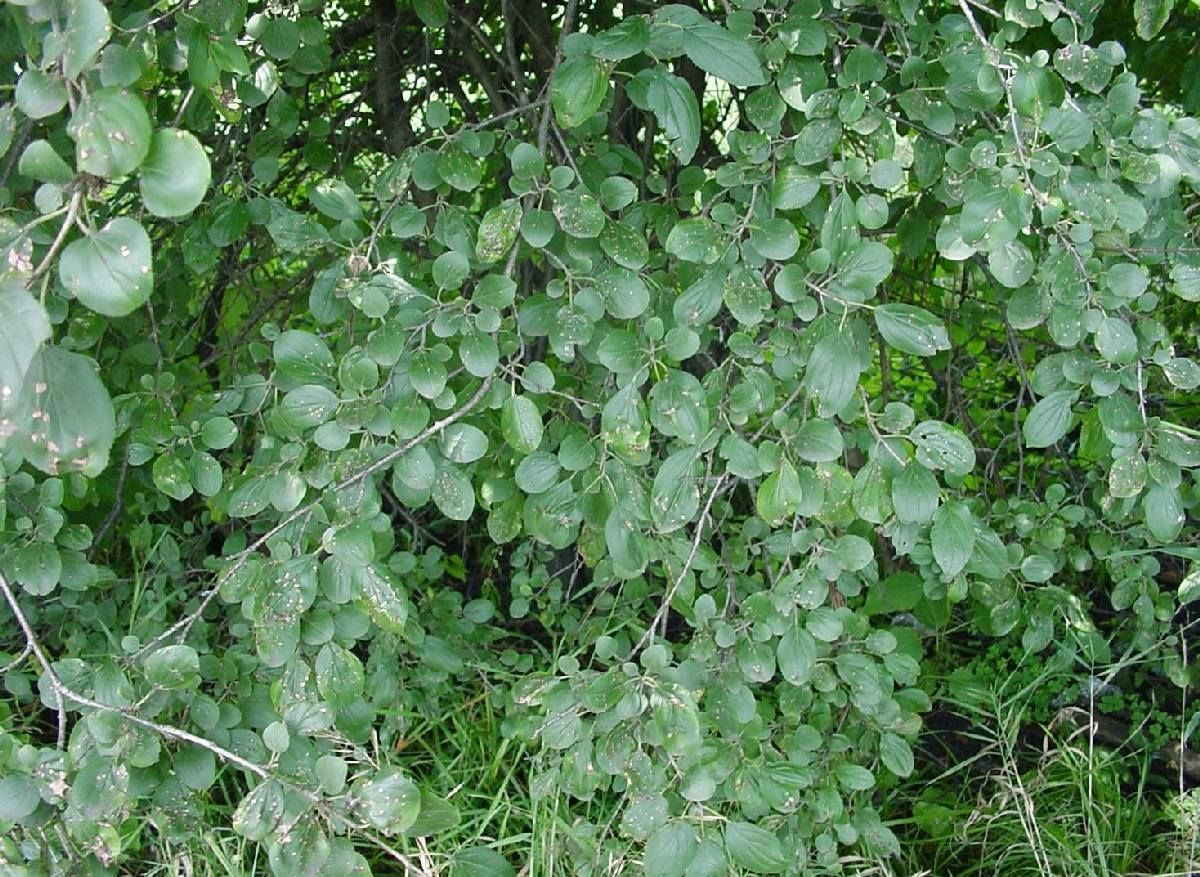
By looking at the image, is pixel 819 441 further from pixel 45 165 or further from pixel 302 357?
pixel 45 165

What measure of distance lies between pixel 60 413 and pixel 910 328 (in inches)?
31.4

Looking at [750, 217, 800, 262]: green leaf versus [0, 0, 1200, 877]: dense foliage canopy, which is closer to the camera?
[0, 0, 1200, 877]: dense foliage canopy

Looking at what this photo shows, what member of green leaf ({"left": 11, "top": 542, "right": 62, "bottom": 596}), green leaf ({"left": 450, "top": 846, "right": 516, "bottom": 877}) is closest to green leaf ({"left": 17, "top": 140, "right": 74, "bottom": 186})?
green leaf ({"left": 11, "top": 542, "right": 62, "bottom": 596})

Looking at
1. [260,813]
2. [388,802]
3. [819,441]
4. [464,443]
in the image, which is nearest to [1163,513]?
[819,441]

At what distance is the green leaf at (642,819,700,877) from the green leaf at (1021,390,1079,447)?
2.01 feet

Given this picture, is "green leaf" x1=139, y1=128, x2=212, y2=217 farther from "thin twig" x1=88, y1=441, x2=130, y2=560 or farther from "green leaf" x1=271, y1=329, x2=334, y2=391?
"thin twig" x1=88, y1=441, x2=130, y2=560

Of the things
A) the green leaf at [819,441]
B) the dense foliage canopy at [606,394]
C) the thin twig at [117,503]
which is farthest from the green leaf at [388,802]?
the thin twig at [117,503]

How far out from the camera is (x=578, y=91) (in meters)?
1.14

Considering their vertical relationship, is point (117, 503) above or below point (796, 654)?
below

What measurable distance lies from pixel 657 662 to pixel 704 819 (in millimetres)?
201

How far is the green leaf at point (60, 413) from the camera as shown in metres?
0.75

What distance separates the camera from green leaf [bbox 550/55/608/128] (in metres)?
1.14

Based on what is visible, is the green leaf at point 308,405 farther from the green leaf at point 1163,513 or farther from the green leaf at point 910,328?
the green leaf at point 1163,513

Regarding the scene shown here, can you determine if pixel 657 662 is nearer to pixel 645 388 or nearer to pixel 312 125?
pixel 645 388
